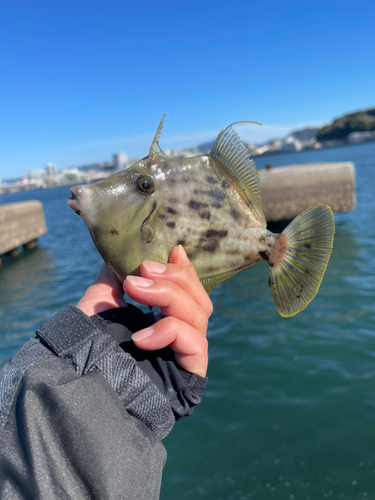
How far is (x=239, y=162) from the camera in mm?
2307

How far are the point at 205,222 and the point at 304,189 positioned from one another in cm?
1205

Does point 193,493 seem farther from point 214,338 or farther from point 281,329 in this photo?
point 281,329

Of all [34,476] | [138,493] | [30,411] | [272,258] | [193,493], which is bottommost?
[193,493]

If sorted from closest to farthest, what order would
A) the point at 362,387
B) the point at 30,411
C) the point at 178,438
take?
the point at 30,411, the point at 178,438, the point at 362,387

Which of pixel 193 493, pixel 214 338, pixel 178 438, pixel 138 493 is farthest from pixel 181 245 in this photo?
pixel 214 338

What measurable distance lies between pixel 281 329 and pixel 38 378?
626 cm

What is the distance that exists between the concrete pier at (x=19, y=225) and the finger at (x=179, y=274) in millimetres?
15378

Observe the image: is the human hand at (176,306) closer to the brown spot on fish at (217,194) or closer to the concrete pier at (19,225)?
the brown spot on fish at (217,194)

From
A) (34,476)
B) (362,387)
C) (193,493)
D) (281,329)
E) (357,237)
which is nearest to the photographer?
(34,476)

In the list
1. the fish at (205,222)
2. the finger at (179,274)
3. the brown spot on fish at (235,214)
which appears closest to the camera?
the finger at (179,274)

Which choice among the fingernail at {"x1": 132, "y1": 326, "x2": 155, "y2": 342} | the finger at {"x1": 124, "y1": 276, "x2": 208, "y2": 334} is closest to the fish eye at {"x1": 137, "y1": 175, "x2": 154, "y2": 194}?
the finger at {"x1": 124, "y1": 276, "x2": 208, "y2": 334}

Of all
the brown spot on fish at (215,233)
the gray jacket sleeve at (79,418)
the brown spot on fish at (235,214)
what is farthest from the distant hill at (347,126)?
the gray jacket sleeve at (79,418)

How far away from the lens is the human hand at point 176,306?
1.73 meters

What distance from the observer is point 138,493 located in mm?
1442
